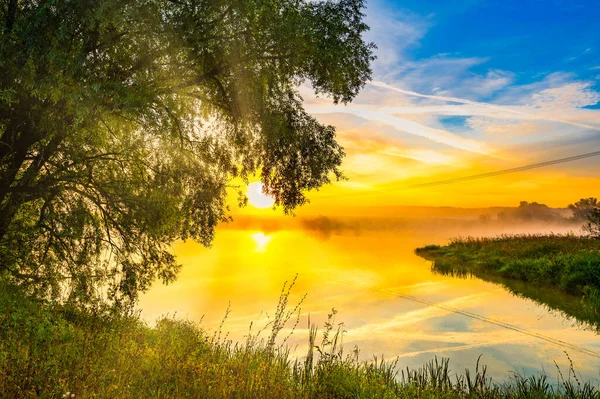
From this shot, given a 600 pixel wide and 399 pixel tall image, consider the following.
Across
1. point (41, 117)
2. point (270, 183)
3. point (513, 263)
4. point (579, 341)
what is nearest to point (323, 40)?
point (270, 183)

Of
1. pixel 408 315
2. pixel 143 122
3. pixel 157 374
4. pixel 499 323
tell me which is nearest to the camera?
pixel 157 374

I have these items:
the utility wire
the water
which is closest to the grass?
the water

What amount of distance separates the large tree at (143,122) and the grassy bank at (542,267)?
1623 cm

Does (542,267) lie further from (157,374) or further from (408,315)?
(157,374)

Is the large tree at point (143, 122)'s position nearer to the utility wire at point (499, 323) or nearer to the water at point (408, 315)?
the water at point (408, 315)

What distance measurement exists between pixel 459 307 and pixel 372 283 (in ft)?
31.2

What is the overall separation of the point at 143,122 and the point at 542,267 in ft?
88.0

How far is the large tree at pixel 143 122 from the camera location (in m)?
8.52

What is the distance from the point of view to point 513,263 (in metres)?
29.4

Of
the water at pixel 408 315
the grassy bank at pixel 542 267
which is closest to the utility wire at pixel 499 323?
the water at pixel 408 315

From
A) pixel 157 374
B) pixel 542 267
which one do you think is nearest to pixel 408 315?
pixel 542 267

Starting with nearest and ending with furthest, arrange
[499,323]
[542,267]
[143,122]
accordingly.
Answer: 1. [143,122]
2. [499,323]
3. [542,267]

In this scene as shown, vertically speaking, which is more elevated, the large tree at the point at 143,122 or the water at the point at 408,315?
the large tree at the point at 143,122

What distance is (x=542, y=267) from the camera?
86.1 feet
